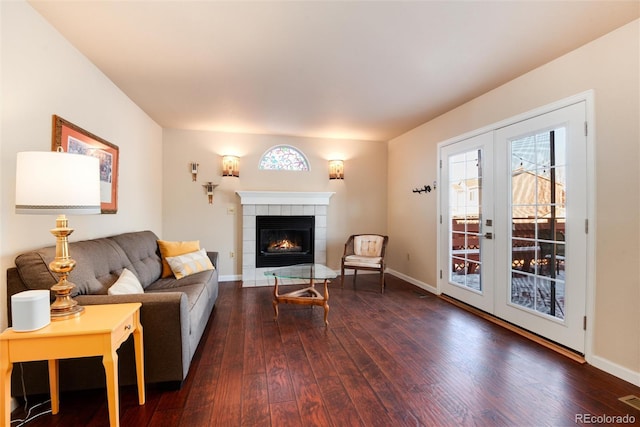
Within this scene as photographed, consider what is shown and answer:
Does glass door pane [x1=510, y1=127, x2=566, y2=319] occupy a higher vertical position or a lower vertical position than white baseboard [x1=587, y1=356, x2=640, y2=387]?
higher

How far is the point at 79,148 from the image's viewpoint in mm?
2373

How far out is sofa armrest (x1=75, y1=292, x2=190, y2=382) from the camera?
1817mm

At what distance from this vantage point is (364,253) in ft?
15.6

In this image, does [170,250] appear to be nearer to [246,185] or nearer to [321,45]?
[246,185]

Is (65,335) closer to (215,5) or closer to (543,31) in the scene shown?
(215,5)

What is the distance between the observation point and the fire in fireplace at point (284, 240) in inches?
188

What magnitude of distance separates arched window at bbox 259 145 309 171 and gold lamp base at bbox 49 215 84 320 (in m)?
3.44

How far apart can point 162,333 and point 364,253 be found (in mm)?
3391

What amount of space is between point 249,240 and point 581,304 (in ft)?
13.2

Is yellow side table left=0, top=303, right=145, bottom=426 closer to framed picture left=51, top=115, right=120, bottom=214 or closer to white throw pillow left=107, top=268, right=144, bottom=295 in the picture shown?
white throw pillow left=107, top=268, right=144, bottom=295

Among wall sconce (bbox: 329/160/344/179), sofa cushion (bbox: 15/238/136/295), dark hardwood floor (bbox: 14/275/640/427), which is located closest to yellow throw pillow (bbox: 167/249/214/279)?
sofa cushion (bbox: 15/238/136/295)

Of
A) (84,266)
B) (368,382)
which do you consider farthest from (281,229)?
(368,382)

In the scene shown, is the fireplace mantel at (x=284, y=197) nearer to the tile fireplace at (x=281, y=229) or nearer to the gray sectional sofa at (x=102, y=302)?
the tile fireplace at (x=281, y=229)

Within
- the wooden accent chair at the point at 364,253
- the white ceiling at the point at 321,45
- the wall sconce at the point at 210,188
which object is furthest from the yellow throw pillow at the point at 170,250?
the wooden accent chair at the point at 364,253
